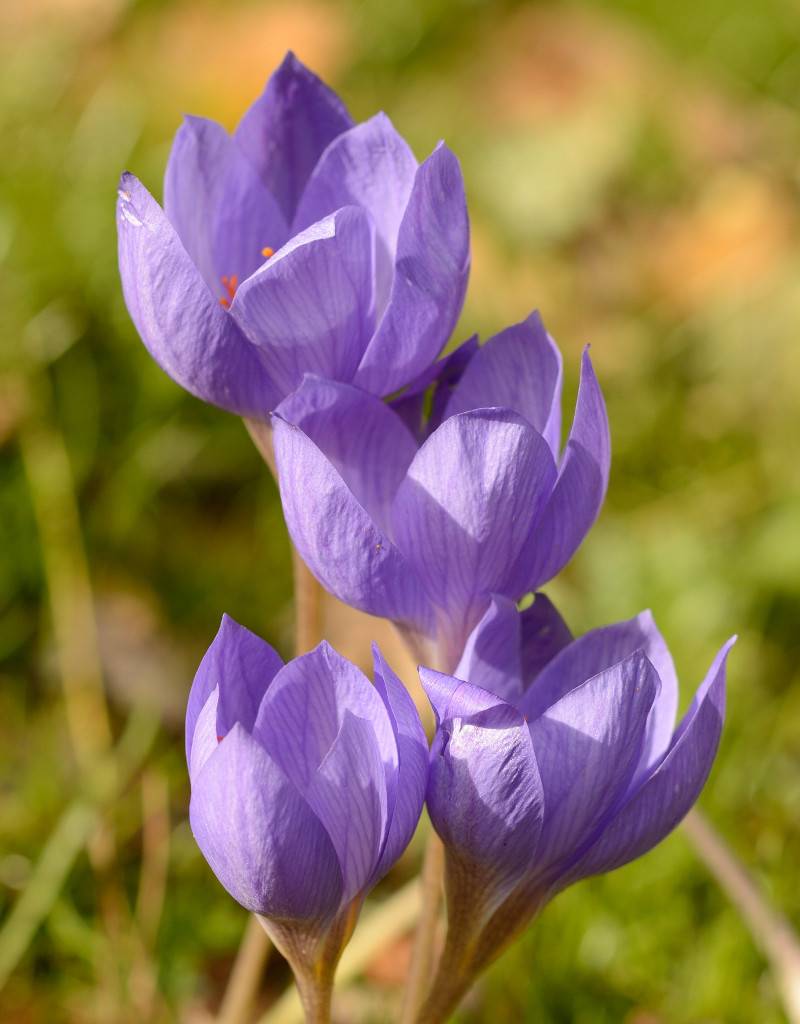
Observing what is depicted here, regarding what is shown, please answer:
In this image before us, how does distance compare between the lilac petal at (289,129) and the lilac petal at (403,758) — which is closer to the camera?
the lilac petal at (403,758)

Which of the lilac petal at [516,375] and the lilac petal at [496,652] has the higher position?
the lilac petal at [516,375]

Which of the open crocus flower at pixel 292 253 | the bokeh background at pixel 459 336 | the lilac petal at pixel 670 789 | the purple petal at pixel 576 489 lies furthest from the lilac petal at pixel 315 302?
the bokeh background at pixel 459 336

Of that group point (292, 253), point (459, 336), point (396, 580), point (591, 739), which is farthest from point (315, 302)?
point (459, 336)

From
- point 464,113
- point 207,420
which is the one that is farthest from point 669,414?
point 464,113

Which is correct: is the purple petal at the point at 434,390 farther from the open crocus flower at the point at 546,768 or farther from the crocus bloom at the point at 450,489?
the open crocus flower at the point at 546,768

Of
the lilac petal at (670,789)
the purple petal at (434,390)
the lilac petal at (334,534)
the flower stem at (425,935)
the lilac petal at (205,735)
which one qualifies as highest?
the purple petal at (434,390)

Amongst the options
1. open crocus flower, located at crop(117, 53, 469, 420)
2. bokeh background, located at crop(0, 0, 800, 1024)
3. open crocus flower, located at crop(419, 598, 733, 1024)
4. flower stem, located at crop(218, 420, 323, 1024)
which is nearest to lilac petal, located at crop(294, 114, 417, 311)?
open crocus flower, located at crop(117, 53, 469, 420)

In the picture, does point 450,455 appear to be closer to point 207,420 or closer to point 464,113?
point 207,420
